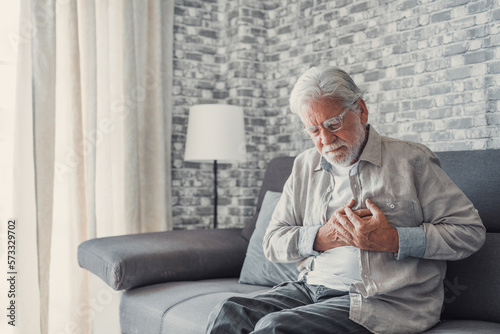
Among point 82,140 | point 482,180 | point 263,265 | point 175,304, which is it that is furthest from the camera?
point 82,140

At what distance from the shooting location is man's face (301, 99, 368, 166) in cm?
184

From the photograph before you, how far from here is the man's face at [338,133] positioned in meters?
1.84

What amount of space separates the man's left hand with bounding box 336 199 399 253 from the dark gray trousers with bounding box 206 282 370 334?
188 mm

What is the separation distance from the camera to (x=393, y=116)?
3.09 metres

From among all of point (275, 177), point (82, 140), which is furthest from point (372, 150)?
point (82, 140)

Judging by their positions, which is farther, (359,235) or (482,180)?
(482,180)

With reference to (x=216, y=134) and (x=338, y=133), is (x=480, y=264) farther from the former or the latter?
(x=216, y=134)

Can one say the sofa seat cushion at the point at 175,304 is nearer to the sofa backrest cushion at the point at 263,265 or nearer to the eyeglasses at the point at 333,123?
the sofa backrest cushion at the point at 263,265

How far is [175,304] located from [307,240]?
69 centimetres

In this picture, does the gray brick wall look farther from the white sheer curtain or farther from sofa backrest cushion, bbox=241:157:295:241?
sofa backrest cushion, bbox=241:157:295:241

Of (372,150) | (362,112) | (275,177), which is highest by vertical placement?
(362,112)

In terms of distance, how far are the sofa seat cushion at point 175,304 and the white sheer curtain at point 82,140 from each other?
0.77 meters

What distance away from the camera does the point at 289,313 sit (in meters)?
1.69

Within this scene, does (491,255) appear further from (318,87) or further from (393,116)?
(393,116)
